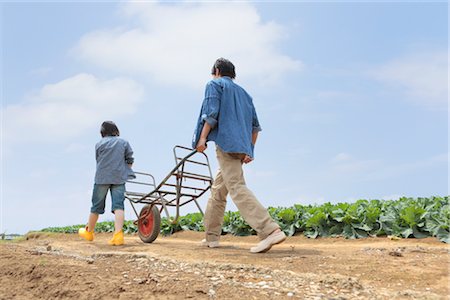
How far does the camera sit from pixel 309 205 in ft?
29.0

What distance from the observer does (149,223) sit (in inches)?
251

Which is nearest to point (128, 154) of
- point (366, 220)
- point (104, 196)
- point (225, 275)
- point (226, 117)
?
point (104, 196)

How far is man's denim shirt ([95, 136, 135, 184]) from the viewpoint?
246 inches

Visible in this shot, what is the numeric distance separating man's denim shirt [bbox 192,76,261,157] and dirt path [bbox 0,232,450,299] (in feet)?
3.77

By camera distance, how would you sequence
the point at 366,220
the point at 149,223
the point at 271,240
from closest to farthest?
1. the point at 271,240
2. the point at 149,223
3. the point at 366,220

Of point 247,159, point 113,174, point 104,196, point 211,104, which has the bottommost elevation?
point 104,196

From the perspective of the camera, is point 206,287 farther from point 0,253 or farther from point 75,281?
→ point 0,253

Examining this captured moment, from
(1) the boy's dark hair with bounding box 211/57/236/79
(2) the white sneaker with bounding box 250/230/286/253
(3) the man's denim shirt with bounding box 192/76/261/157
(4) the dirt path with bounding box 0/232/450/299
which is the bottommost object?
(4) the dirt path with bounding box 0/232/450/299

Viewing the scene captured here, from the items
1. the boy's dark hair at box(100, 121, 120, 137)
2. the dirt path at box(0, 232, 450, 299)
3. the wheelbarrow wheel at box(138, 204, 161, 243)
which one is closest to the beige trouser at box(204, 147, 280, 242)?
the dirt path at box(0, 232, 450, 299)

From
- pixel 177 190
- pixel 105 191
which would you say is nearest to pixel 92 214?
pixel 105 191

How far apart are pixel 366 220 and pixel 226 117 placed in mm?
3666

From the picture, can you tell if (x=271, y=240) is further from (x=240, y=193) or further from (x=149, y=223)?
(x=149, y=223)

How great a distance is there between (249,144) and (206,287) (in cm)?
217

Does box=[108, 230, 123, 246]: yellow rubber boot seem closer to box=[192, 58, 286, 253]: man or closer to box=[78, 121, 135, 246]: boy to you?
box=[78, 121, 135, 246]: boy
